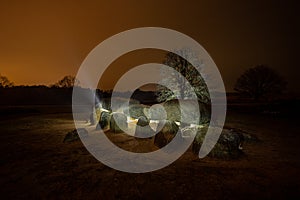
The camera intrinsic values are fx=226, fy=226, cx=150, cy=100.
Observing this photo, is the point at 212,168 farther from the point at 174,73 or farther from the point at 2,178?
the point at 174,73

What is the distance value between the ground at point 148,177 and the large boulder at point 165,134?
2.36ft

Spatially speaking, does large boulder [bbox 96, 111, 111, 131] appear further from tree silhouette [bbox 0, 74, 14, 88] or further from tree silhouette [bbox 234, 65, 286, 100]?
tree silhouette [bbox 0, 74, 14, 88]

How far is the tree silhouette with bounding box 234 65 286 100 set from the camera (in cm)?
4553

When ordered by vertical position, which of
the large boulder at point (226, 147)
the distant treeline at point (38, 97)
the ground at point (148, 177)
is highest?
the distant treeline at point (38, 97)

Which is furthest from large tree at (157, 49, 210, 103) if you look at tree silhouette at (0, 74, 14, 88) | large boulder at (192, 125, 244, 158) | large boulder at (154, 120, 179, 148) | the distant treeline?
tree silhouette at (0, 74, 14, 88)

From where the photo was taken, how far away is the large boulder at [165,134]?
1076 cm

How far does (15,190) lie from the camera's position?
6113mm

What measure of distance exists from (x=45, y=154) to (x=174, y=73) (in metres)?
16.5

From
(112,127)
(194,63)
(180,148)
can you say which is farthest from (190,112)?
(194,63)

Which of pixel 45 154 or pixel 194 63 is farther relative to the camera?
pixel 194 63

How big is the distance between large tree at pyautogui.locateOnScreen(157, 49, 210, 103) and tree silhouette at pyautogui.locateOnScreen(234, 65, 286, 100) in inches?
1094

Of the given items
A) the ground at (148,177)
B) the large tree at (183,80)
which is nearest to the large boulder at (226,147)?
the ground at (148,177)

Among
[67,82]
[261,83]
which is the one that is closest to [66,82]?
[67,82]

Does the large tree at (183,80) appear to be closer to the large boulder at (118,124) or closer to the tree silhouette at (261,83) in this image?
the large boulder at (118,124)
